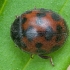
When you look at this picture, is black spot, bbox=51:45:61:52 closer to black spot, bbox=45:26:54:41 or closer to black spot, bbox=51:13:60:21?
black spot, bbox=45:26:54:41

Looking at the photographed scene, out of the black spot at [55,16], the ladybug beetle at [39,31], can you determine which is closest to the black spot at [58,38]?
the ladybug beetle at [39,31]

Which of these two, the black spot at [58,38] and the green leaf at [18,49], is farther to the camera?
the green leaf at [18,49]

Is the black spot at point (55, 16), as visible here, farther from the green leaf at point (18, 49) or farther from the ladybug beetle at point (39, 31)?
the green leaf at point (18, 49)

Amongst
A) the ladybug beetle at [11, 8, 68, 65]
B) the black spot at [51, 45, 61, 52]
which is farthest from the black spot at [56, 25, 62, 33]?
the black spot at [51, 45, 61, 52]

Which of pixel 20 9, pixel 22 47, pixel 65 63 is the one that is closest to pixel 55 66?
pixel 65 63

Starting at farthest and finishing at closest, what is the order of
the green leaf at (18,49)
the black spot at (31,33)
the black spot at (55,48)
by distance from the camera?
the green leaf at (18,49) < the black spot at (55,48) < the black spot at (31,33)

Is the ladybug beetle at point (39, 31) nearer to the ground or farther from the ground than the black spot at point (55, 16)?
nearer to the ground
